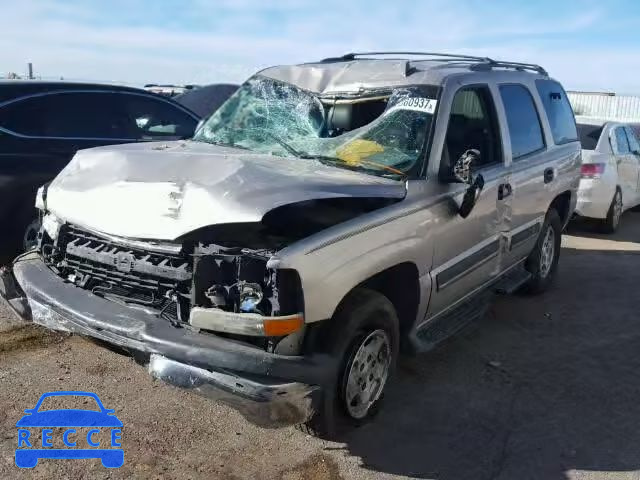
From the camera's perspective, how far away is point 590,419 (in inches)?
149

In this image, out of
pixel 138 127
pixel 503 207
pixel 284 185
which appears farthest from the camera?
pixel 138 127

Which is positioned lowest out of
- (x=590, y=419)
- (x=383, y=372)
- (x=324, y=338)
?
(x=590, y=419)

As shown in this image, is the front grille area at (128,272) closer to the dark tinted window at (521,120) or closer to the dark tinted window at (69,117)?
the dark tinted window at (69,117)

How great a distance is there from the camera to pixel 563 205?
6.37 meters

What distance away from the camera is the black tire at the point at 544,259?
5.82 m

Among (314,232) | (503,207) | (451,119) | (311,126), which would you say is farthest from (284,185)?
(503,207)

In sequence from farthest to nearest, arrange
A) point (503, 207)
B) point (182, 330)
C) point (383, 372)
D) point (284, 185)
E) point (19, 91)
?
point (19, 91), point (503, 207), point (383, 372), point (284, 185), point (182, 330)

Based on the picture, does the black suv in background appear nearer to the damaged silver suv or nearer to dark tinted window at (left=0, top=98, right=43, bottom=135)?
dark tinted window at (left=0, top=98, right=43, bottom=135)

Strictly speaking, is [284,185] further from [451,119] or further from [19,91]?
[19,91]

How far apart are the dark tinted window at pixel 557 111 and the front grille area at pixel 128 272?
13.1 feet

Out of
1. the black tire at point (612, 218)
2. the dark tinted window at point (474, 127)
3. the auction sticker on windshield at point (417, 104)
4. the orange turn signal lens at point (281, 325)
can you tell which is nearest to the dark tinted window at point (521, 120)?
the dark tinted window at point (474, 127)

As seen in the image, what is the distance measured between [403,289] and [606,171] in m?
6.34

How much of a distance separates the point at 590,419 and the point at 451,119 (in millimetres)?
2058

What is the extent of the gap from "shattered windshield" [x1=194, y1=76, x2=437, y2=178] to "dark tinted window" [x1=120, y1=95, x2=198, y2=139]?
2.06m
